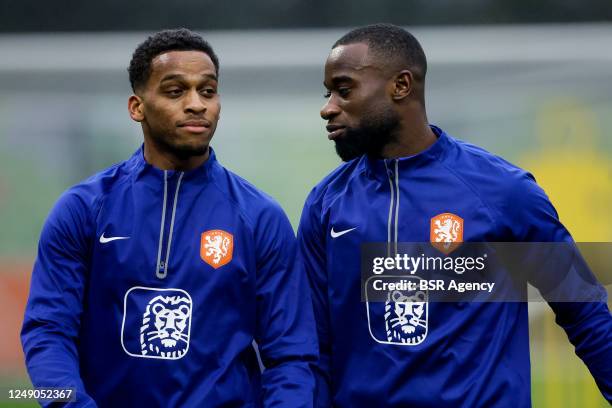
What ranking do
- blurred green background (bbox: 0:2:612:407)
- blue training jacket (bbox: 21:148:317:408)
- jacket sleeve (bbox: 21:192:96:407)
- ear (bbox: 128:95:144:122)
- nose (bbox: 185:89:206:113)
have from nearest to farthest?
jacket sleeve (bbox: 21:192:96:407) → blue training jacket (bbox: 21:148:317:408) → nose (bbox: 185:89:206:113) → ear (bbox: 128:95:144:122) → blurred green background (bbox: 0:2:612:407)

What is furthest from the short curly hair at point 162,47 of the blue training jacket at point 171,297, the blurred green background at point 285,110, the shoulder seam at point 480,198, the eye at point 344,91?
the blurred green background at point 285,110

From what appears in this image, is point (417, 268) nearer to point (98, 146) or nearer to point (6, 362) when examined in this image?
point (6, 362)

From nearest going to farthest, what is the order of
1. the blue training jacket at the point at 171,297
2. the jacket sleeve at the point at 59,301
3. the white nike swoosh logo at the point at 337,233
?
1. the jacket sleeve at the point at 59,301
2. the blue training jacket at the point at 171,297
3. the white nike swoosh logo at the point at 337,233

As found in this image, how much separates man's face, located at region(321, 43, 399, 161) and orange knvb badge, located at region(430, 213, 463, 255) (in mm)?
240

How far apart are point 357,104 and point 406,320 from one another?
1.71 feet

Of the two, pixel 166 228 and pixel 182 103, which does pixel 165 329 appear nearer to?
pixel 166 228

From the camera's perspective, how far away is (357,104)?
2.71 m

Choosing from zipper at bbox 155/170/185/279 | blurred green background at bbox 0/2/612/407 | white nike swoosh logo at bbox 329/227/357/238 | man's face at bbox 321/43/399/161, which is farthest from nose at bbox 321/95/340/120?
blurred green background at bbox 0/2/612/407

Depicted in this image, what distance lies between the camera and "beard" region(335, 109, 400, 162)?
271 cm

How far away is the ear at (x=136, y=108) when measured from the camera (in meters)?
2.54

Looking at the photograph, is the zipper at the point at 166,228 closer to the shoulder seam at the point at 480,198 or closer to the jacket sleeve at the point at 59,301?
the jacket sleeve at the point at 59,301

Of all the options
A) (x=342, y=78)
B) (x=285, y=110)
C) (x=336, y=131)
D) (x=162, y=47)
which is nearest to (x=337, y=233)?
(x=336, y=131)

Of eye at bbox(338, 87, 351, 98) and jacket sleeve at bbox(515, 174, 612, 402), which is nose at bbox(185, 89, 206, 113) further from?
jacket sleeve at bbox(515, 174, 612, 402)

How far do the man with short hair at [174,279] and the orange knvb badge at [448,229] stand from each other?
36 cm
